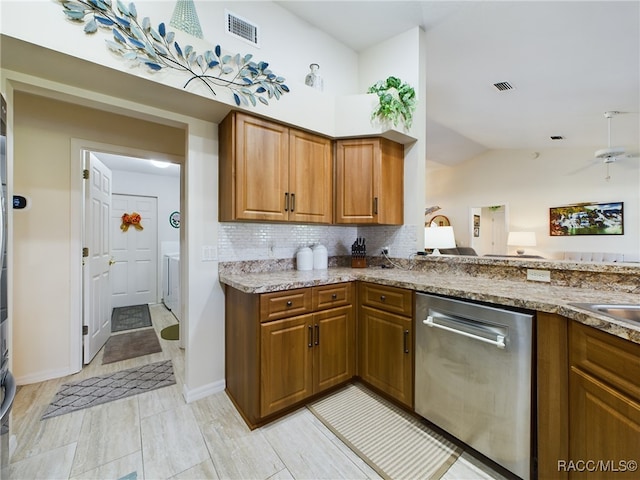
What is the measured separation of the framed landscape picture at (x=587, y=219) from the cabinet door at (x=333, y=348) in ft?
18.6

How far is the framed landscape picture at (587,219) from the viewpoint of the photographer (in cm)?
474

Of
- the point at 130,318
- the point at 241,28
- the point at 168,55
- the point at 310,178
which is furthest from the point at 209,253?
the point at 130,318

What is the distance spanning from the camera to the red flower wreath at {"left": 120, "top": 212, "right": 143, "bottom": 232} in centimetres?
473

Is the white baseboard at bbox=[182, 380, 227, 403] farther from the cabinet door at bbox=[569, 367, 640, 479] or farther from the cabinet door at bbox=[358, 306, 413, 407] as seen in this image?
the cabinet door at bbox=[569, 367, 640, 479]

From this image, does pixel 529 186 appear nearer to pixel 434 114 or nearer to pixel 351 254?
pixel 434 114

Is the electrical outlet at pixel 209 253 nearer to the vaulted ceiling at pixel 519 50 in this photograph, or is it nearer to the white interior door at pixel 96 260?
the white interior door at pixel 96 260

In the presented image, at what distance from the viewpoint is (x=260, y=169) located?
201 cm

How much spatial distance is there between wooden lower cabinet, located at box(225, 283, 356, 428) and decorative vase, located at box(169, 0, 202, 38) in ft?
5.72

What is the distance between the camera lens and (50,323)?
2.31 metres

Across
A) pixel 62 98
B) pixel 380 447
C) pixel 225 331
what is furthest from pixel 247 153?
pixel 380 447

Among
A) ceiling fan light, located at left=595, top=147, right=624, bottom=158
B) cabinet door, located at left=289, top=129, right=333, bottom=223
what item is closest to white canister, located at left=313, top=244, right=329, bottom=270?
cabinet door, located at left=289, top=129, right=333, bottom=223

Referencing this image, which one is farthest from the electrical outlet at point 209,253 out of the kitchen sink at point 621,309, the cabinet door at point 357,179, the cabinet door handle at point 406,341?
the kitchen sink at point 621,309

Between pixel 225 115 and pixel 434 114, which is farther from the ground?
pixel 434 114

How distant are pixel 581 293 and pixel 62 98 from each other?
322cm
